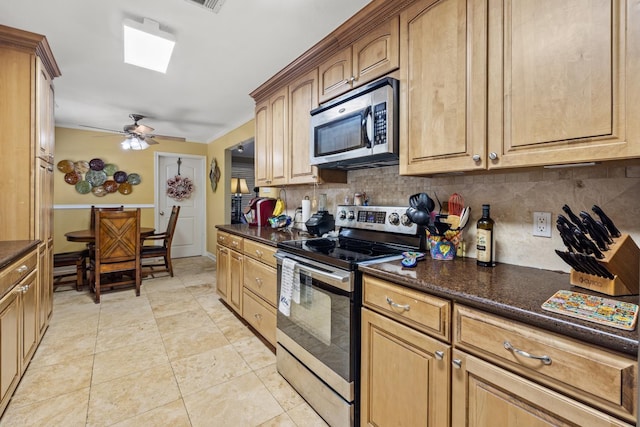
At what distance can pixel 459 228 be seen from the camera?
156 cm

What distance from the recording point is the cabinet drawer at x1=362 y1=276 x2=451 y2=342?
107 cm

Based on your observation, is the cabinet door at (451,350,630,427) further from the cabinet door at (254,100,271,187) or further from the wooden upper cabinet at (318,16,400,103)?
the cabinet door at (254,100,271,187)

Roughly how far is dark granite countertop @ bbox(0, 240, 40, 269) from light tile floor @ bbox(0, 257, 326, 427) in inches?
33.4

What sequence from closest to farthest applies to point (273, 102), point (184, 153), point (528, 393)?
point (528, 393) < point (273, 102) < point (184, 153)

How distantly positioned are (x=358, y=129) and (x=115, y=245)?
10.7 ft

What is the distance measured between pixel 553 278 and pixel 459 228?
0.46 m

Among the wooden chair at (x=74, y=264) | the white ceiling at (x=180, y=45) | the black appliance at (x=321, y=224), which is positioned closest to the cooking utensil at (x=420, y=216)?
the black appliance at (x=321, y=224)

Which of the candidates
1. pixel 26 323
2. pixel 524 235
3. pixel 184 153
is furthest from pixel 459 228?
pixel 184 153

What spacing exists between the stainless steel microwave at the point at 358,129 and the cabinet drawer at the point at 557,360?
999 millimetres

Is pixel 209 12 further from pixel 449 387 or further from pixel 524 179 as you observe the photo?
pixel 449 387

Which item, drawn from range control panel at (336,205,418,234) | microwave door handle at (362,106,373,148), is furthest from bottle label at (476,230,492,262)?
microwave door handle at (362,106,373,148)

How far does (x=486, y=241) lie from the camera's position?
1.41 m

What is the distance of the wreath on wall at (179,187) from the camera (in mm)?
5594

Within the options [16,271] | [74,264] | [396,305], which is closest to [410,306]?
[396,305]
